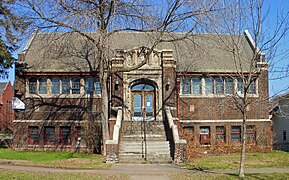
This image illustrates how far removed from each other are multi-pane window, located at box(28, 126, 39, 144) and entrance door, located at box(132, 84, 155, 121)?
23.3ft

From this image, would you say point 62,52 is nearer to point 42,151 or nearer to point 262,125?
point 42,151

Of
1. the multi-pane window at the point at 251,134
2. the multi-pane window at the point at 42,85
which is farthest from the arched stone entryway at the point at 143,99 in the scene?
the multi-pane window at the point at 251,134

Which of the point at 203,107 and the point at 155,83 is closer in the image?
the point at 155,83

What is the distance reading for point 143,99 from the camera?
Answer: 25.3m

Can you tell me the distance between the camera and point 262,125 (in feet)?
87.9

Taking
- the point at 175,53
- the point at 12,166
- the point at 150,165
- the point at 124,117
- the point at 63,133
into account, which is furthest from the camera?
the point at 175,53

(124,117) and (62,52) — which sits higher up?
(62,52)

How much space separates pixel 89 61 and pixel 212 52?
9.57 metres

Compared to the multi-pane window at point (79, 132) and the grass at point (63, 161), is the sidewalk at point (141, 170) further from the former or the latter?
the multi-pane window at point (79, 132)

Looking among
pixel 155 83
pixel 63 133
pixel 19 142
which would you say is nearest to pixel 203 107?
pixel 155 83

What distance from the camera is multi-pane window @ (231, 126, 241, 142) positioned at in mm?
26766

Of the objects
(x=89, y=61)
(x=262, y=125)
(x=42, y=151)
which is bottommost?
(x=42, y=151)

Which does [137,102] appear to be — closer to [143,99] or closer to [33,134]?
[143,99]

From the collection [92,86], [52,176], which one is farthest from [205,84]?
[52,176]
